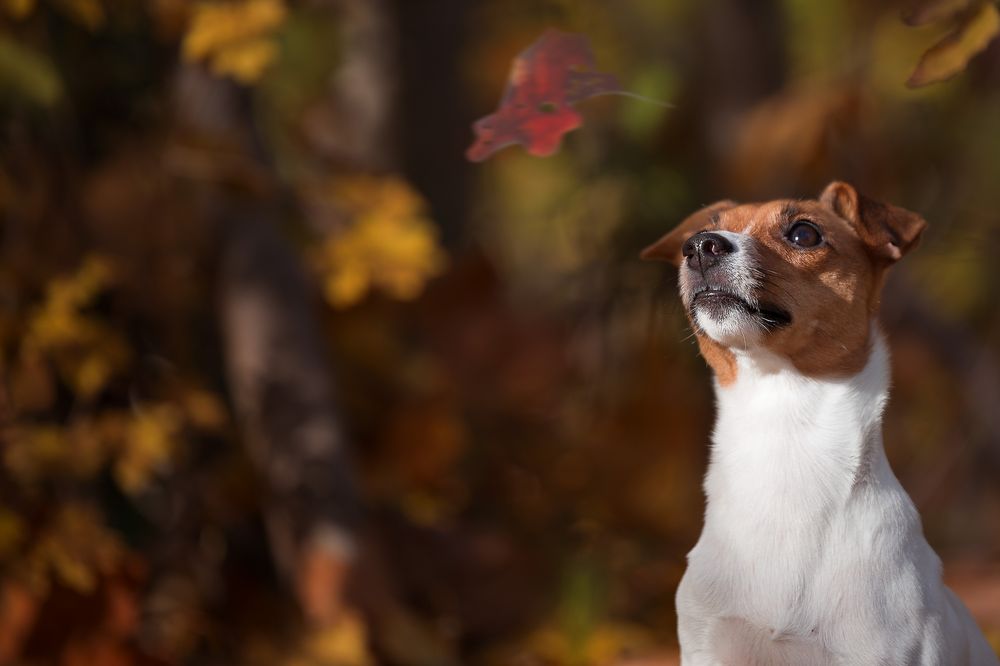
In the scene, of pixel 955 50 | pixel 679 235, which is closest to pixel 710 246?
pixel 679 235

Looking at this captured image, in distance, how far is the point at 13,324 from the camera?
187 inches

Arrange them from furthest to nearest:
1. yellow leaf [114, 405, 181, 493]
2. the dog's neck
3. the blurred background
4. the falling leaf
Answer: the blurred background
yellow leaf [114, 405, 181, 493]
the falling leaf
the dog's neck

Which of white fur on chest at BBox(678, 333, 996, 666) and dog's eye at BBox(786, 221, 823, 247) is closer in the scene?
white fur on chest at BBox(678, 333, 996, 666)

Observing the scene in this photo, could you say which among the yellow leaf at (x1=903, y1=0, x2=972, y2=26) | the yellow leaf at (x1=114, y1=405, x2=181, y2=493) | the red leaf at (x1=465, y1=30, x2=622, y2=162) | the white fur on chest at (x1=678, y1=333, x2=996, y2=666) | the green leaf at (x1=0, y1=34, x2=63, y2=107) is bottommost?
the yellow leaf at (x1=114, y1=405, x2=181, y2=493)

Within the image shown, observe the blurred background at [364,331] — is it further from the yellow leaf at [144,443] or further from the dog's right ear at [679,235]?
the dog's right ear at [679,235]

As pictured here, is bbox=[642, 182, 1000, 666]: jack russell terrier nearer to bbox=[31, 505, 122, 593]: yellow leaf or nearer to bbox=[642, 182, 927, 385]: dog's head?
bbox=[642, 182, 927, 385]: dog's head

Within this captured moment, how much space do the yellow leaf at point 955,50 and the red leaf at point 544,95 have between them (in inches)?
26.8

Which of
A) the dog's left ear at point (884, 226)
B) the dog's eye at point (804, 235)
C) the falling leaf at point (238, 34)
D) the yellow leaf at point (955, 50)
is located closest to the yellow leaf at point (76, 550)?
the falling leaf at point (238, 34)

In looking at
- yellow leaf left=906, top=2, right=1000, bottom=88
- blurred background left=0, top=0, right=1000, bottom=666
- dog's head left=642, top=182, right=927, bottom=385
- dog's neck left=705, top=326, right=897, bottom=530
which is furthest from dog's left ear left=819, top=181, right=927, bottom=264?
blurred background left=0, top=0, right=1000, bottom=666

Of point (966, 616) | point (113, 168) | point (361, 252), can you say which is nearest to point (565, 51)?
point (966, 616)

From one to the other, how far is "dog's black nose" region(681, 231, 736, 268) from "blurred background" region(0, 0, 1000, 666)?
197 cm

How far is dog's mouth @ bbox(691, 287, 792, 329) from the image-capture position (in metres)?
2.33

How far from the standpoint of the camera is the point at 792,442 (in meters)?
2.34

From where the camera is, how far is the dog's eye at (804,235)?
8.10ft
